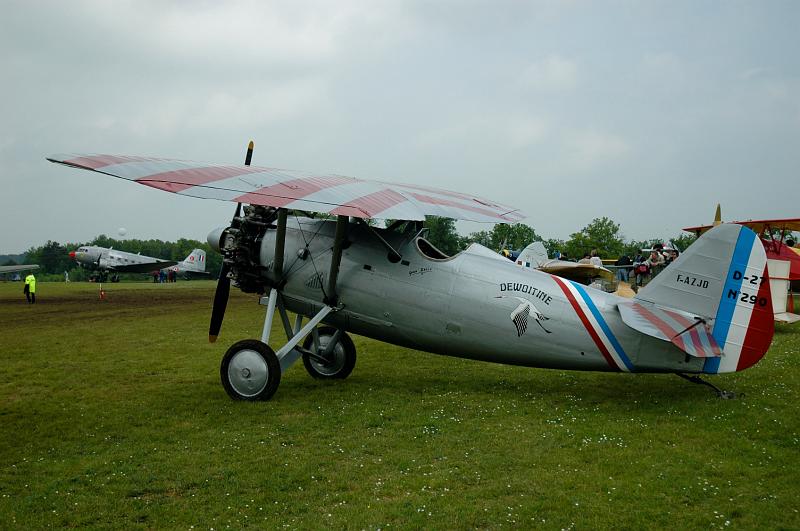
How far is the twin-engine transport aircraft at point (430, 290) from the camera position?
656cm

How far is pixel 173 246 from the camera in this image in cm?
11381

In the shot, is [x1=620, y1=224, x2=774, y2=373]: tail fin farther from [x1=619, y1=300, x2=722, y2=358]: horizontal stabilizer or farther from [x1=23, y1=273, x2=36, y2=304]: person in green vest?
[x1=23, y1=273, x2=36, y2=304]: person in green vest

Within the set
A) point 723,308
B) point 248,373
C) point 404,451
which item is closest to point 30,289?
point 248,373

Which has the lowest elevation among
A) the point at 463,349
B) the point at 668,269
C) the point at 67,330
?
the point at 67,330

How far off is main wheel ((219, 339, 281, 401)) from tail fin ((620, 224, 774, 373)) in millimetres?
4361

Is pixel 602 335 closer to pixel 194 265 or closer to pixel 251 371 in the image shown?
pixel 251 371

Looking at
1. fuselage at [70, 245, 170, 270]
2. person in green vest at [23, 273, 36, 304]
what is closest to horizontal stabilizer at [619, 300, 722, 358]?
person in green vest at [23, 273, 36, 304]

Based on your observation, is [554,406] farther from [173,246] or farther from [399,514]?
[173,246]

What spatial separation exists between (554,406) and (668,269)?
7.07 ft

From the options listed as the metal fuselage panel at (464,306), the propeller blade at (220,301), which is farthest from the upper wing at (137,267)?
the metal fuselage panel at (464,306)

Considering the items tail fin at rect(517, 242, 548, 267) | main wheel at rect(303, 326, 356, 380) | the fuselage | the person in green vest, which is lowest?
the person in green vest

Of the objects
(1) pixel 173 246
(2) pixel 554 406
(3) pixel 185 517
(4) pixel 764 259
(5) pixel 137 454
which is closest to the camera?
(3) pixel 185 517

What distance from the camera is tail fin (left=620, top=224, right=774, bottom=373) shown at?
6.50m

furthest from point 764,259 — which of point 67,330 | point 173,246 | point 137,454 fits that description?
point 173,246
